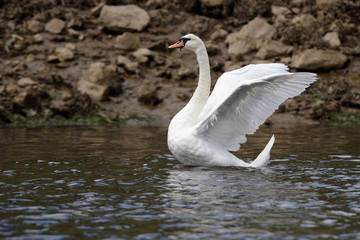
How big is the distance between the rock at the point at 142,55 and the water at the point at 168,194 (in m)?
7.20

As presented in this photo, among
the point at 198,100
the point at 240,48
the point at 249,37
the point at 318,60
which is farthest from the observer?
the point at 249,37

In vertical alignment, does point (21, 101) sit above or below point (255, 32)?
below

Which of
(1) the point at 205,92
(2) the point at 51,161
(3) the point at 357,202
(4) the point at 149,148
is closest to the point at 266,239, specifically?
(3) the point at 357,202

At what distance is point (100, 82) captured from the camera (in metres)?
17.7

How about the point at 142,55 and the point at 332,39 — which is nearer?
the point at 142,55

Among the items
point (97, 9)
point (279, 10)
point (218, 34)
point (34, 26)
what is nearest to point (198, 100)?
point (218, 34)

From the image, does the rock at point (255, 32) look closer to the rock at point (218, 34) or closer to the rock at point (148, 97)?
the rock at point (218, 34)

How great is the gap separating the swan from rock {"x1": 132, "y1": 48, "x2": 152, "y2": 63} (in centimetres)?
897

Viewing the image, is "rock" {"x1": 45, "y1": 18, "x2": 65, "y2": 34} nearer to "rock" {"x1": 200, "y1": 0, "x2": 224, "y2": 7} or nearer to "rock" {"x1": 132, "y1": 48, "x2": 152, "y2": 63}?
"rock" {"x1": 132, "y1": 48, "x2": 152, "y2": 63}

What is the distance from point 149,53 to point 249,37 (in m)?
3.38

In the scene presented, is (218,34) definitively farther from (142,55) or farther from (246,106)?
(246,106)

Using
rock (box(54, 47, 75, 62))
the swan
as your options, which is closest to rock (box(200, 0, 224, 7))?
rock (box(54, 47, 75, 62))

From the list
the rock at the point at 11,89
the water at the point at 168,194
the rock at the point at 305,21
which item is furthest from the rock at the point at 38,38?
the rock at the point at 305,21

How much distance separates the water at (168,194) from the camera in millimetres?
5684
